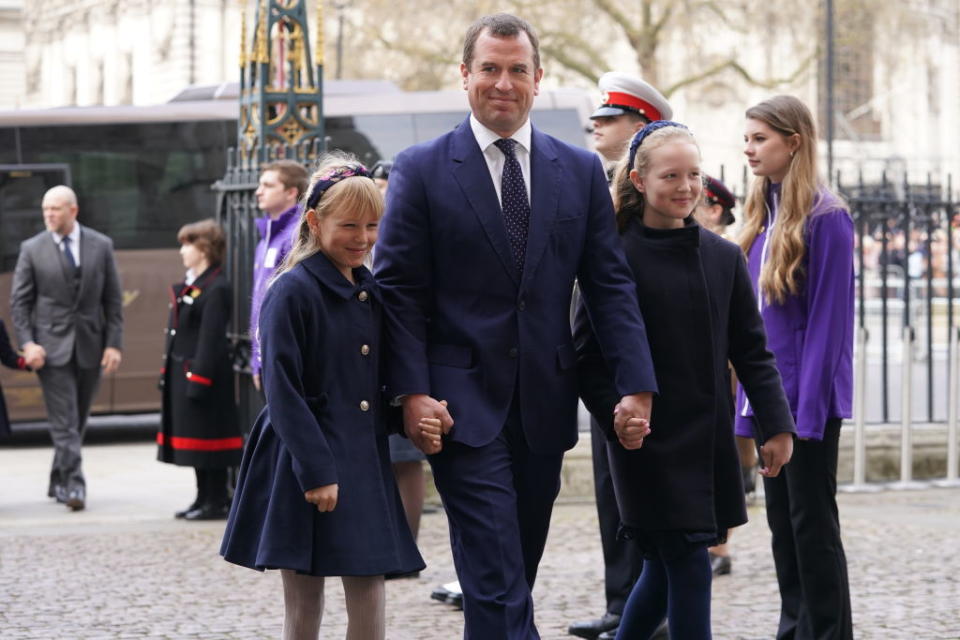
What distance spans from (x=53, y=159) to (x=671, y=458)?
1131cm

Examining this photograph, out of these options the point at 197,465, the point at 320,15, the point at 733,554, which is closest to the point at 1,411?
the point at 197,465

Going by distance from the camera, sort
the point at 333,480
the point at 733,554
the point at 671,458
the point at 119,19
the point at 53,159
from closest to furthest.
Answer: the point at 333,480, the point at 671,458, the point at 733,554, the point at 53,159, the point at 119,19

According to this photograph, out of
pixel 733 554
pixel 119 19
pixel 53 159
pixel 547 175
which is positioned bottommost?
pixel 733 554

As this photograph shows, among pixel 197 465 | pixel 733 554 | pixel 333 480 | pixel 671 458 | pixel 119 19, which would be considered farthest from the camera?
pixel 119 19

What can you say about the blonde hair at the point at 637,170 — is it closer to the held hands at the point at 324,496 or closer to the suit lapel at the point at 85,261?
the held hands at the point at 324,496

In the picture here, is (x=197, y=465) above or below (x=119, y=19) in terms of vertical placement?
below

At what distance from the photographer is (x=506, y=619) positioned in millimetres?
4297

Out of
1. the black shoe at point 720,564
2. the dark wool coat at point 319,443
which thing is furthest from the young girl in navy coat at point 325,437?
the black shoe at point 720,564

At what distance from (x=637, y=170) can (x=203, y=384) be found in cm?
484

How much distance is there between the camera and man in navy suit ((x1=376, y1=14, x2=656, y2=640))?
4371 millimetres

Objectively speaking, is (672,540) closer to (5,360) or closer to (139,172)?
(5,360)

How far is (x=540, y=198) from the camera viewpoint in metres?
4.50

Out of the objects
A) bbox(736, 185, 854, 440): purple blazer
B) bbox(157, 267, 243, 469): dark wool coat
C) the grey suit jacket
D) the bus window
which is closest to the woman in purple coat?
bbox(736, 185, 854, 440): purple blazer

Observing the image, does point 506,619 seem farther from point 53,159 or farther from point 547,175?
point 53,159
